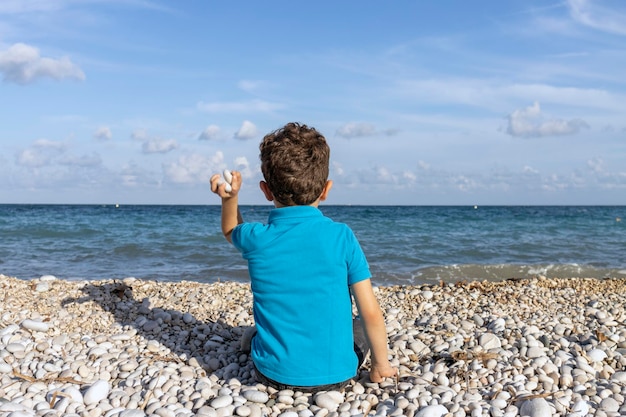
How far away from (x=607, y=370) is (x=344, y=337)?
1.88 meters

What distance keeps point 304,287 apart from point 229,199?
686 mm

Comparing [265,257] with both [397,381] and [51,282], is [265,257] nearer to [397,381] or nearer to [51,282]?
[397,381]

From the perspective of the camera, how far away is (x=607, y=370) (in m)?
3.68

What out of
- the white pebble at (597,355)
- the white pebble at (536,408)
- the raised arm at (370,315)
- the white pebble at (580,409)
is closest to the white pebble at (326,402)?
the raised arm at (370,315)

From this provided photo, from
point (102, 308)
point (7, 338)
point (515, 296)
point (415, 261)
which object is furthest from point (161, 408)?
point (415, 261)

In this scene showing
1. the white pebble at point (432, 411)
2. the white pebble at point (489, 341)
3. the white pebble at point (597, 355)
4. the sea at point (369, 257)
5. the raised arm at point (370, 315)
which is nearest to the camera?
A: the white pebble at point (432, 411)

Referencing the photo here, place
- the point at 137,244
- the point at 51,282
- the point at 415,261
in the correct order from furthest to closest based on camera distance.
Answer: the point at 137,244
the point at 415,261
the point at 51,282

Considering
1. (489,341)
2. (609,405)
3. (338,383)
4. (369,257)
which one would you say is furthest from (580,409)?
(369,257)

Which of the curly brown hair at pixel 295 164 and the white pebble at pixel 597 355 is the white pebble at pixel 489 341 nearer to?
the white pebble at pixel 597 355

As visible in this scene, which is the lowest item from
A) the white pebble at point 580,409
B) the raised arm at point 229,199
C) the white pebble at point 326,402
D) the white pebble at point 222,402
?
the white pebble at point 222,402

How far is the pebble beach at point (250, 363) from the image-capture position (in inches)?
121

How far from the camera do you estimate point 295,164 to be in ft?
9.77

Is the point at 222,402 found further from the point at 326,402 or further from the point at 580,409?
the point at 580,409

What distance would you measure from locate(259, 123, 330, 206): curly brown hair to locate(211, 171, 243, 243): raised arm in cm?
24
